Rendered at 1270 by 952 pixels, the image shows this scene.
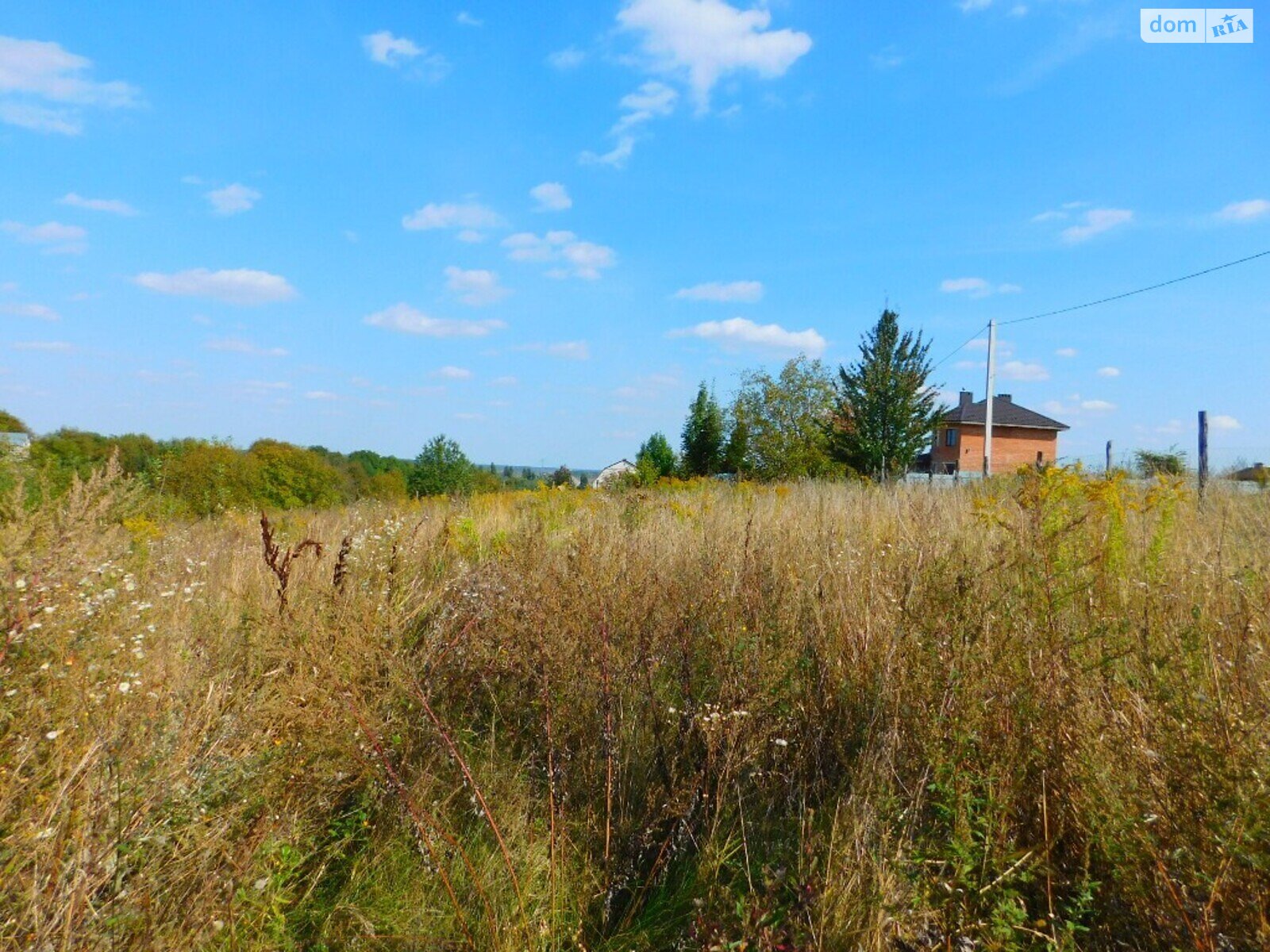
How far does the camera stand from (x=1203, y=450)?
8.45 meters

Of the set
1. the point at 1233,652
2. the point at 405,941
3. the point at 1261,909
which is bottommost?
the point at 405,941

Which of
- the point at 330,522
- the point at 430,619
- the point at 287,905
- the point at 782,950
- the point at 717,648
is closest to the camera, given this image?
the point at 782,950

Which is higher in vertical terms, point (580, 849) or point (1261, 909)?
point (1261, 909)

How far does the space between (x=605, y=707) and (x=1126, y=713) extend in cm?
159

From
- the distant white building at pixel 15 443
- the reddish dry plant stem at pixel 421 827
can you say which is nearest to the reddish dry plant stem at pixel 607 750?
the reddish dry plant stem at pixel 421 827

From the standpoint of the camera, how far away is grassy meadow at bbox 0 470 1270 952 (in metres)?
1.62

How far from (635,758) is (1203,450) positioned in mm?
9222

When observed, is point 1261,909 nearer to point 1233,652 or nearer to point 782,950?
point 782,950

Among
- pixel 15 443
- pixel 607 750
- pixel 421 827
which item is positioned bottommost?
pixel 421 827

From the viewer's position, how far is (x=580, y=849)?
2.23 m

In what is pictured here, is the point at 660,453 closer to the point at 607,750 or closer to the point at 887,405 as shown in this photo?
the point at 887,405

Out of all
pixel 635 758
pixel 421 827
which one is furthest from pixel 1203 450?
pixel 421 827

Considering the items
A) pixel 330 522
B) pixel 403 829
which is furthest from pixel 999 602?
pixel 330 522

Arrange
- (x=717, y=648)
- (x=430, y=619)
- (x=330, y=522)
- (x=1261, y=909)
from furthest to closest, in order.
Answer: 1. (x=330, y=522)
2. (x=430, y=619)
3. (x=717, y=648)
4. (x=1261, y=909)
